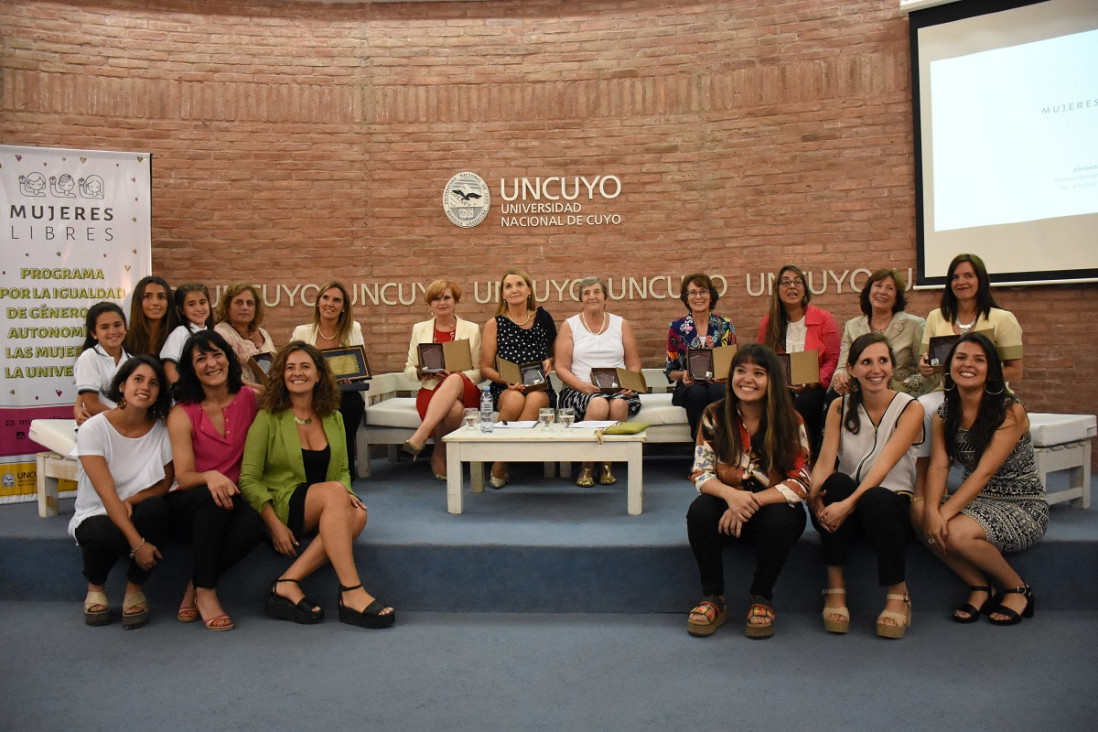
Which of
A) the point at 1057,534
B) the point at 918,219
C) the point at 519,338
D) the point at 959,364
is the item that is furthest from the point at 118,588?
the point at 918,219

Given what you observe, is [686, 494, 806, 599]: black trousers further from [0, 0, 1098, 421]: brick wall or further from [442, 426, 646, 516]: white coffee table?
[0, 0, 1098, 421]: brick wall

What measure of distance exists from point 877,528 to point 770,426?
1.65ft

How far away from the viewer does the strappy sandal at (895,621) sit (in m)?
2.98

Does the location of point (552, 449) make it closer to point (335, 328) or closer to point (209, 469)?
point (209, 469)

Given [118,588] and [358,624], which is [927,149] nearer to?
[358,624]

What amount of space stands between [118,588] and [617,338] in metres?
2.89

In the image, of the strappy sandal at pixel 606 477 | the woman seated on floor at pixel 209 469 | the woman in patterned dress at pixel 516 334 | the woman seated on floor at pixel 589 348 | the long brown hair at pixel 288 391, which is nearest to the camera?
the woman seated on floor at pixel 209 469

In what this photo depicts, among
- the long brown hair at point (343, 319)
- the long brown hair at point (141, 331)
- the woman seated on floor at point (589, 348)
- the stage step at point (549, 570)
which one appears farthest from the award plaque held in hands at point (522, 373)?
the long brown hair at point (141, 331)

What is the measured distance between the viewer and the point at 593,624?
3.23 m

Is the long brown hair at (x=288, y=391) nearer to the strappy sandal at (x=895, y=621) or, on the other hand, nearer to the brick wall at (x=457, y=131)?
the strappy sandal at (x=895, y=621)

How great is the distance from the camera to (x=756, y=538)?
10.2 feet

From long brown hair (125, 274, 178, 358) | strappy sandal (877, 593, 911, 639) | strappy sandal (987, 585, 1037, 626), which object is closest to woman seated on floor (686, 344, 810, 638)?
strappy sandal (877, 593, 911, 639)

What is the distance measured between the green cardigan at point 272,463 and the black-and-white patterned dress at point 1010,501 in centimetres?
247

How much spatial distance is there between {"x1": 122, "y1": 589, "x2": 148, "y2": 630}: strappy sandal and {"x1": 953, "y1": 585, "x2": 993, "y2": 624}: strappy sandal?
298 centimetres
